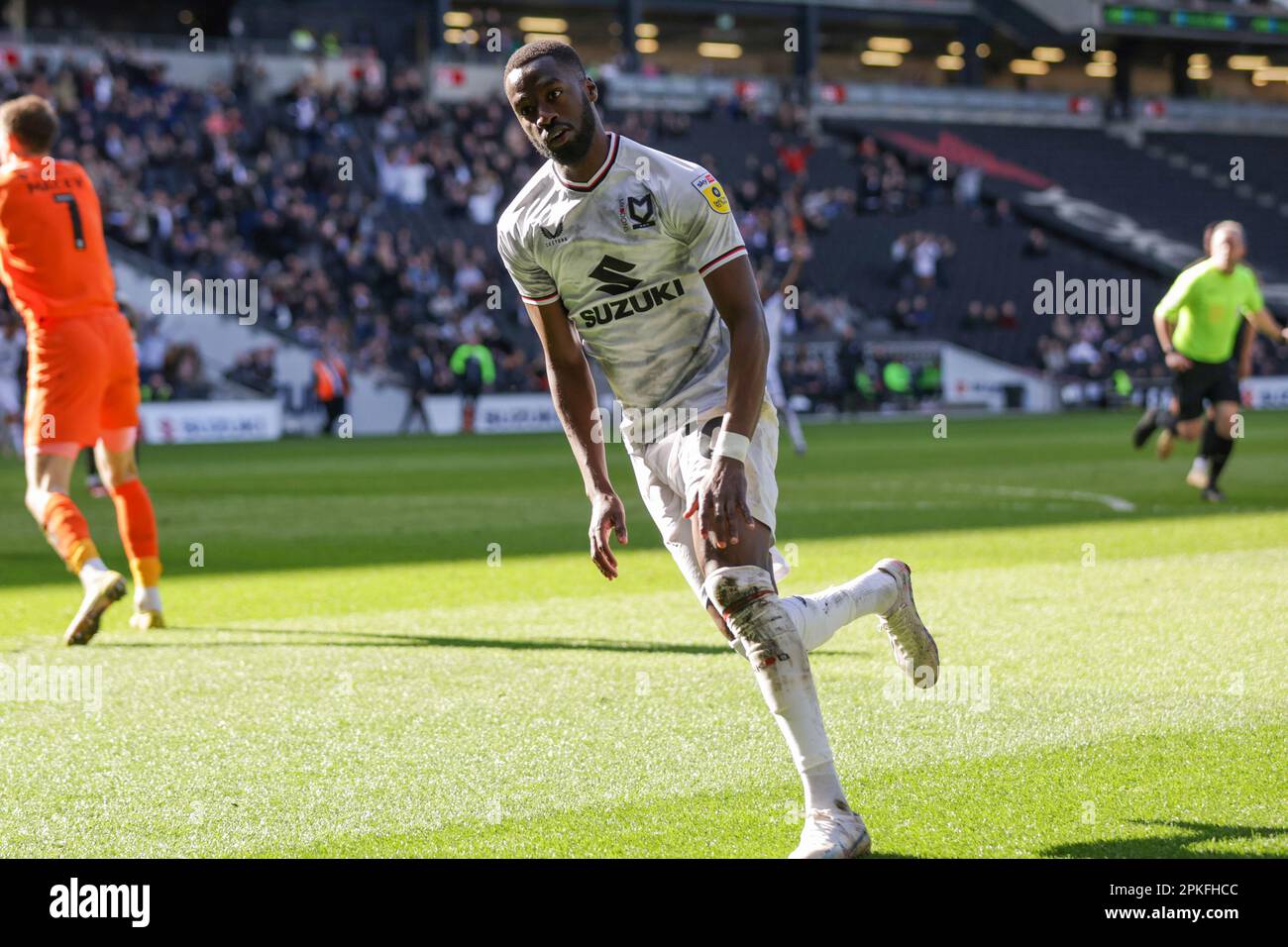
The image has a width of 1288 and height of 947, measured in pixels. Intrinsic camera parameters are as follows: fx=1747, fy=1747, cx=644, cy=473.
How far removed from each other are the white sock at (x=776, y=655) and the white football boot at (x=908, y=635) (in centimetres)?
79

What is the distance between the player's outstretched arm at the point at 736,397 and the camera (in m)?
4.66

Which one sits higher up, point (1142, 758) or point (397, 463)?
point (1142, 758)

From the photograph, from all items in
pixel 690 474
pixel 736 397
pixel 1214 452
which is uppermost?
pixel 736 397

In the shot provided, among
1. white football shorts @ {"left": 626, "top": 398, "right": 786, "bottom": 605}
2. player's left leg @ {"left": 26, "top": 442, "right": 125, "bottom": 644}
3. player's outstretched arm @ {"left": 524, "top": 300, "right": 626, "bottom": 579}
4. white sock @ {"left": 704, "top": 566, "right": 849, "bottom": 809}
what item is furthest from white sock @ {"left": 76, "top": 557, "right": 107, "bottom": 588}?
white sock @ {"left": 704, "top": 566, "right": 849, "bottom": 809}

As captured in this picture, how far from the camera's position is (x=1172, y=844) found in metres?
4.54

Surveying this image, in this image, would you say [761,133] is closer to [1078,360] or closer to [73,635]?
[1078,360]

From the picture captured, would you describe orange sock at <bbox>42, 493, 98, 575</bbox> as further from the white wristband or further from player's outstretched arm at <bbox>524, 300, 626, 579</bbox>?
the white wristband

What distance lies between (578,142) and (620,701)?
259 centimetres

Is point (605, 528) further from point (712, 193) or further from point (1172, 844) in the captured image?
point (1172, 844)

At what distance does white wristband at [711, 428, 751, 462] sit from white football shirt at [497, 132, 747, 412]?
15.1 inches

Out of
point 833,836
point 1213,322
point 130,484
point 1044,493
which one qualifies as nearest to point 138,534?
point 130,484

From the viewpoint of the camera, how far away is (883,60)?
5766cm
